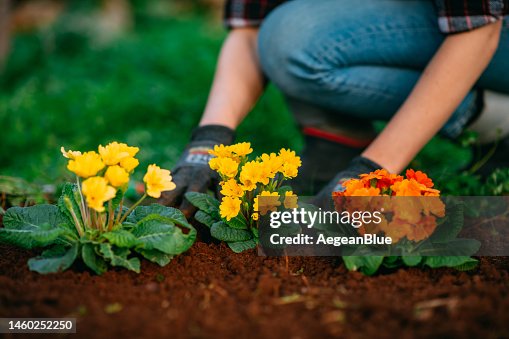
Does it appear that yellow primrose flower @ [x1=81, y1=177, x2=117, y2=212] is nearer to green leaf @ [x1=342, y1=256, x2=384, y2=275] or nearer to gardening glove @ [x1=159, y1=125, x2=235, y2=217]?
gardening glove @ [x1=159, y1=125, x2=235, y2=217]

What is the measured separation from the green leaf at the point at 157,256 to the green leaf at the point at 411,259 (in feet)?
2.18

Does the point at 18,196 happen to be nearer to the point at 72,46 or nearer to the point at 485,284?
the point at 485,284

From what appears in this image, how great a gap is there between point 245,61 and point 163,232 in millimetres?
1186

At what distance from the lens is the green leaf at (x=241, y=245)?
177cm

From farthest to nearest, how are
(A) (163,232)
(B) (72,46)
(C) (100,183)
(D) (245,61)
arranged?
(B) (72,46)
(D) (245,61)
(A) (163,232)
(C) (100,183)

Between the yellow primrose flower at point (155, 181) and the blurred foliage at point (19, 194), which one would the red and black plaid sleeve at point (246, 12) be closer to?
the blurred foliage at point (19, 194)

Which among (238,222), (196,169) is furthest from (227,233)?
(196,169)

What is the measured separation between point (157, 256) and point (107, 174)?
0.29m

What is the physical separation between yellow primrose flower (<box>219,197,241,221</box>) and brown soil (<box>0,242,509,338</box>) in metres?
0.13

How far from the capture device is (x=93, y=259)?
1.58 m

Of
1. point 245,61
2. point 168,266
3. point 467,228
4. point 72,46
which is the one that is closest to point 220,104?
point 245,61

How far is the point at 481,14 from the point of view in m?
1.95

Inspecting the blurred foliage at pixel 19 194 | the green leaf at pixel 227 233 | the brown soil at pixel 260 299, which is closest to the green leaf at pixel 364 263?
the brown soil at pixel 260 299

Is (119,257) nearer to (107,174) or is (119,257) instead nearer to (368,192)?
(107,174)
